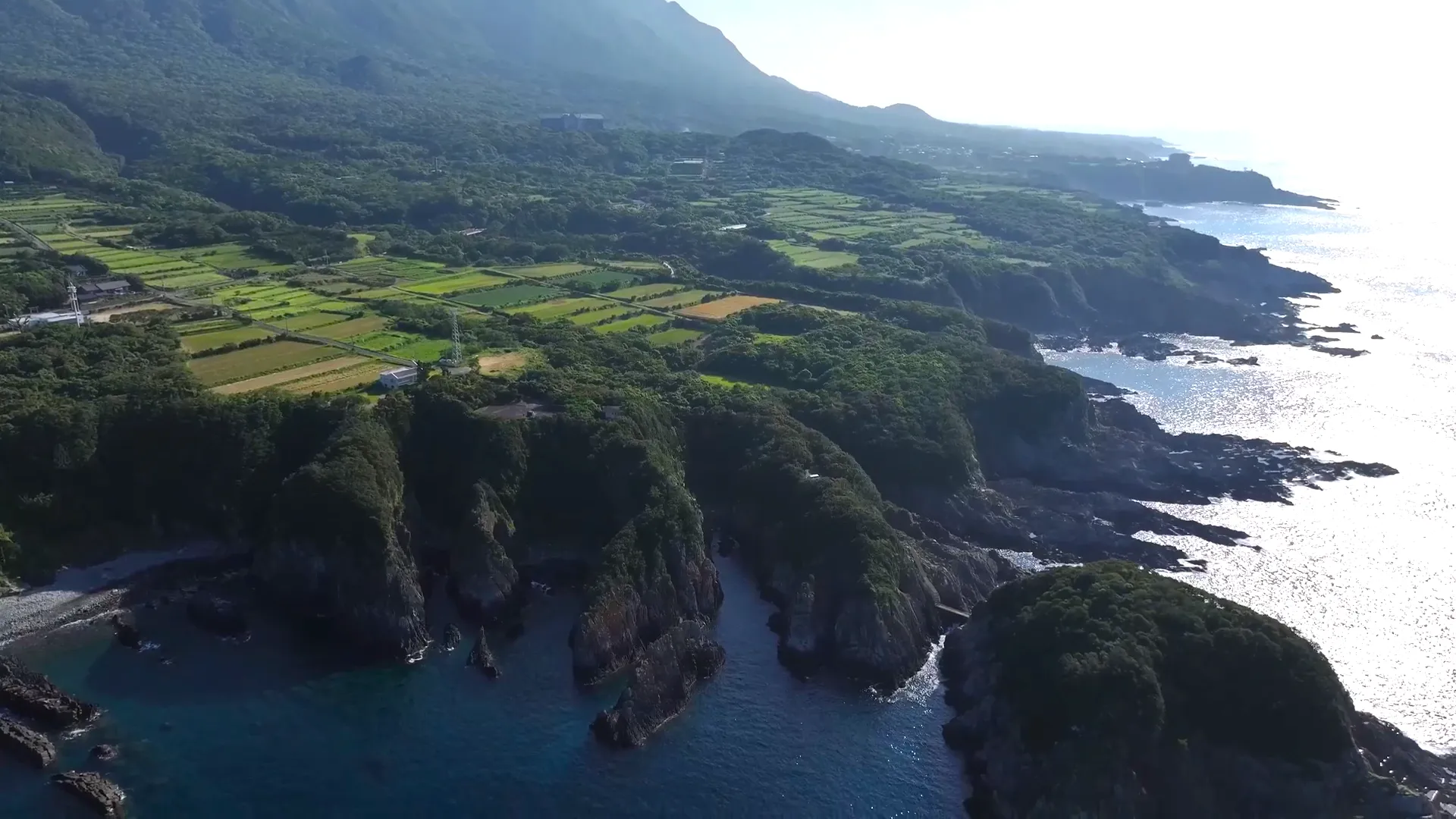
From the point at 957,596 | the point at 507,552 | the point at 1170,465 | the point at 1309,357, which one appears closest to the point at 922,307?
the point at 1170,465

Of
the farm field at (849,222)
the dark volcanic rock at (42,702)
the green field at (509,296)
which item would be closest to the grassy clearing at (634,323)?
the green field at (509,296)

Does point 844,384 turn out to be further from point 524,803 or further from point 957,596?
point 524,803

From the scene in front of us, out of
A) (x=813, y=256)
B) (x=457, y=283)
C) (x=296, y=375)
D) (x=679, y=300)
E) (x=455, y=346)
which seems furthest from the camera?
(x=813, y=256)

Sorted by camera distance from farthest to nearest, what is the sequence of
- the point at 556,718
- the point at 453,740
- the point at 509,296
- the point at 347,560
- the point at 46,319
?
the point at 509,296, the point at 46,319, the point at 347,560, the point at 556,718, the point at 453,740

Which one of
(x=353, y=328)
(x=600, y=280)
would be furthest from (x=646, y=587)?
(x=600, y=280)

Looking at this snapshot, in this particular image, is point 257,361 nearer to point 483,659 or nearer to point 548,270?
point 483,659

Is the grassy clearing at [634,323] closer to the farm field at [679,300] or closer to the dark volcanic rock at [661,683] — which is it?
the farm field at [679,300]

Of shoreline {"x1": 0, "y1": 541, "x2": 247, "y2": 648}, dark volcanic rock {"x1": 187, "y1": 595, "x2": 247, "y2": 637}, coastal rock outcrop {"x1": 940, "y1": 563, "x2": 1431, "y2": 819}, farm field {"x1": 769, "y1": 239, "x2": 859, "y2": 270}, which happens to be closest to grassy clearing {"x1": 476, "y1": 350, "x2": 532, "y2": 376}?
shoreline {"x1": 0, "y1": 541, "x2": 247, "y2": 648}
